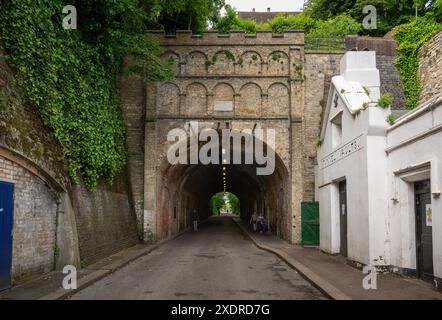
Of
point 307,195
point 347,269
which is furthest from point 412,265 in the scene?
point 307,195

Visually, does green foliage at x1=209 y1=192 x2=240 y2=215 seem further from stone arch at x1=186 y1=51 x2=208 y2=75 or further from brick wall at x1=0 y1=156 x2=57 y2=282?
brick wall at x1=0 y1=156 x2=57 y2=282

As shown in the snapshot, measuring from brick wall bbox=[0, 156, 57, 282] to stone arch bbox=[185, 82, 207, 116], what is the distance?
12258 mm

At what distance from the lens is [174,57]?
24047mm

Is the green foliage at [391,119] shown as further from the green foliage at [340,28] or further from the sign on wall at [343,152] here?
the green foliage at [340,28]

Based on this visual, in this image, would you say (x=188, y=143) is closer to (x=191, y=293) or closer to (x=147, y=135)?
(x=147, y=135)

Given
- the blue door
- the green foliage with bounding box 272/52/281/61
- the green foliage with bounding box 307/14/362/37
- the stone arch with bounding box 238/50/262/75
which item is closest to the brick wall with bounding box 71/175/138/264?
the blue door

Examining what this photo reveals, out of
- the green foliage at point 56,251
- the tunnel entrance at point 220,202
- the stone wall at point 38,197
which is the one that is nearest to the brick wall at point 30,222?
the stone wall at point 38,197

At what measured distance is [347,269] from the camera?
42.8ft

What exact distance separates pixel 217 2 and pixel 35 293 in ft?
71.6

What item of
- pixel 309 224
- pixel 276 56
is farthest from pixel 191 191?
pixel 309 224

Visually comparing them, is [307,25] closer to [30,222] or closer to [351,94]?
[351,94]

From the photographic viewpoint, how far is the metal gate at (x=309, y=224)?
2172cm

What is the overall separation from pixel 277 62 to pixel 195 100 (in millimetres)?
4709

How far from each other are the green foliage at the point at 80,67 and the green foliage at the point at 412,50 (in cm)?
1112
